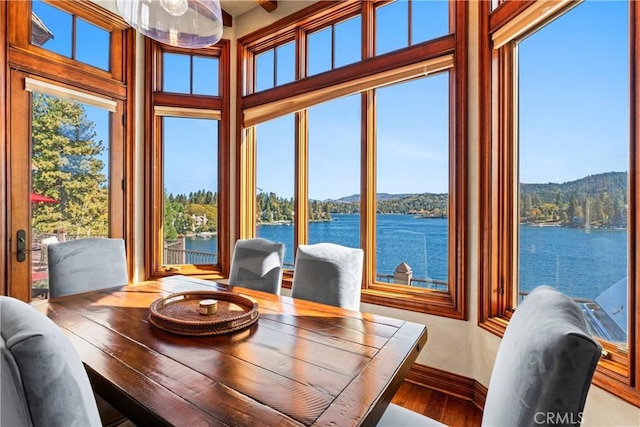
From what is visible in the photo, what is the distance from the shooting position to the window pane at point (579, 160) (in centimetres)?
142

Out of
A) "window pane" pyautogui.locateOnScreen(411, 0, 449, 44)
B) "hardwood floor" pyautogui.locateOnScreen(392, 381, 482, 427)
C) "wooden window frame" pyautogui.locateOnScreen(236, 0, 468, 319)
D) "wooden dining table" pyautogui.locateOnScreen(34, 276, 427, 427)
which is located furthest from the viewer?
"window pane" pyautogui.locateOnScreen(411, 0, 449, 44)

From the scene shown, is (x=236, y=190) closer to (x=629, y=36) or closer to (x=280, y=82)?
(x=280, y=82)

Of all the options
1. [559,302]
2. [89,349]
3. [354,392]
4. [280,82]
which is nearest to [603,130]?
[559,302]

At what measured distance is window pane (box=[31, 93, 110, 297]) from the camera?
2.51m

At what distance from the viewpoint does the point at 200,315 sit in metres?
1.50

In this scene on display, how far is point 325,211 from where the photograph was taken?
117 inches

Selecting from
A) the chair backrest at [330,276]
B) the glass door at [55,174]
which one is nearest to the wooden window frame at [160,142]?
the glass door at [55,174]

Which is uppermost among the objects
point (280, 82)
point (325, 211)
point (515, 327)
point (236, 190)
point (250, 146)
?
point (280, 82)

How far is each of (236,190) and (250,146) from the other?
0.50m

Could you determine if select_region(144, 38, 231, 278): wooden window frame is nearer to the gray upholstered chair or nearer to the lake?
the lake

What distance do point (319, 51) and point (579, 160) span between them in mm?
2239

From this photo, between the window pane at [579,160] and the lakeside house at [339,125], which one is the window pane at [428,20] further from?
the window pane at [579,160]

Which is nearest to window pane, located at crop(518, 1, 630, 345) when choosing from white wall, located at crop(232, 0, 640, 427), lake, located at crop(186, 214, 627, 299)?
lake, located at crop(186, 214, 627, 299)

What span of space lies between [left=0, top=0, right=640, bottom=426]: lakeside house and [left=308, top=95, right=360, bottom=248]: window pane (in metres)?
0.02
